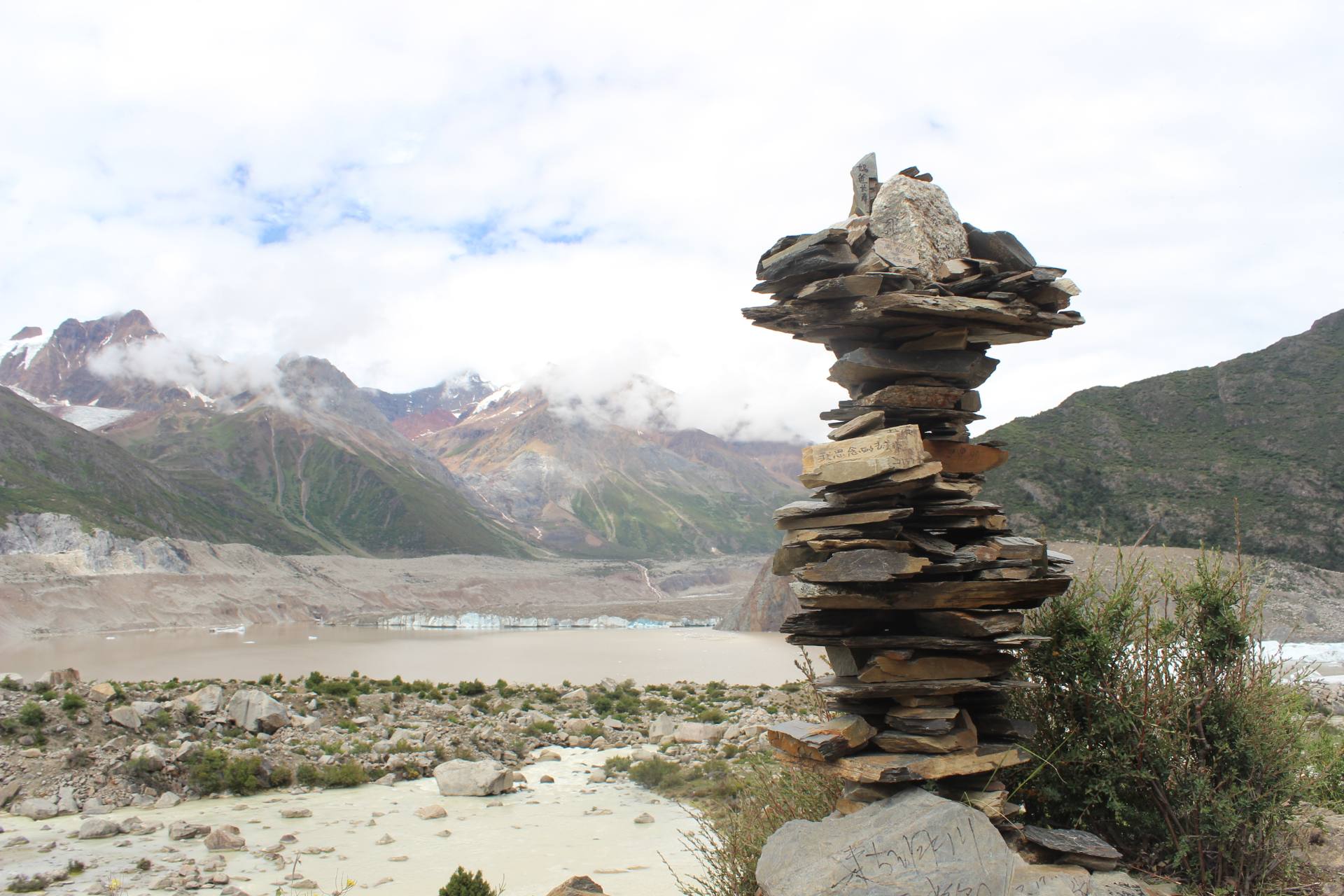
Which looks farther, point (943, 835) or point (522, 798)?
point (522, 798)

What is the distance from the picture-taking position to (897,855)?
571cm

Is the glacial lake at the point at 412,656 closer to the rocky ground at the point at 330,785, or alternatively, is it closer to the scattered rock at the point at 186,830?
the rocky ground at the point at 330,785

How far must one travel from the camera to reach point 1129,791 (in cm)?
659

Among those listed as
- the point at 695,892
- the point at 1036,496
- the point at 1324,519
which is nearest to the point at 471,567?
the point at 1036,496

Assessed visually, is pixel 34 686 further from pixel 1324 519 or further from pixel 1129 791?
pixel 1324 519

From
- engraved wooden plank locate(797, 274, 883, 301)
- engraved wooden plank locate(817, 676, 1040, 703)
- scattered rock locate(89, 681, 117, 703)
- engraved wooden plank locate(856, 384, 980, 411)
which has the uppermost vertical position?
engraved wooden plank locate(797, 274, 883, 301)

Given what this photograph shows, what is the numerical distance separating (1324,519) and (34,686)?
61.4 m

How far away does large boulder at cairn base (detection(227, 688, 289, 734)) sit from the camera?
66.3 ft

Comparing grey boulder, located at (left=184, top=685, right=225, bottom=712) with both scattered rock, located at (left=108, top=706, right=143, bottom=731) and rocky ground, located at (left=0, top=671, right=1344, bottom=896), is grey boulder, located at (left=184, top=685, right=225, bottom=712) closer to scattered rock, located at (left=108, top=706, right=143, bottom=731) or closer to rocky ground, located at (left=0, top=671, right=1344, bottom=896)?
rocky ground, located at (left=0, top=671, right=1344, bottom=896)

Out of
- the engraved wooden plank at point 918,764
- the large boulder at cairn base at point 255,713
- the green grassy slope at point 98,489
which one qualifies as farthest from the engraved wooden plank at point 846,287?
the green grassy slope at point 98,489

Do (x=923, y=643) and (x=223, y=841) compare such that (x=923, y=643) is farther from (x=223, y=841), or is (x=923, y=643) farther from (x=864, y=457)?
(x=223, y=841)

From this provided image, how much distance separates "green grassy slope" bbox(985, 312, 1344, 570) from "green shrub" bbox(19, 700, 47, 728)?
136ft

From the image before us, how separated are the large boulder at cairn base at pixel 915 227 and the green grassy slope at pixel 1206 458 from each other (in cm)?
4075

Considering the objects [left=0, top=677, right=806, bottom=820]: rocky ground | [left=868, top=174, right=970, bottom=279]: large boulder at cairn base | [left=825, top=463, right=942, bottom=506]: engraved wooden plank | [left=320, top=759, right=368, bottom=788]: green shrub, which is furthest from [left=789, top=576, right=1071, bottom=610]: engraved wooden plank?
[left=320, top=759, right=368, bottom=788]: green shrub
